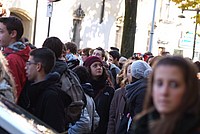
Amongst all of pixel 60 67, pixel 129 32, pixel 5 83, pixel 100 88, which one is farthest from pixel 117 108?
pixel 129 32

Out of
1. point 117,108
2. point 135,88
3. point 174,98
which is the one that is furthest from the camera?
point 117,108

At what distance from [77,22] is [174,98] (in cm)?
2914

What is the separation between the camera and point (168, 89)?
253cm

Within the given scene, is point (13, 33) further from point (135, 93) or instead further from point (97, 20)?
point (97, 20)

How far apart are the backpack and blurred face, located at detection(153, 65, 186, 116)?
2966mm

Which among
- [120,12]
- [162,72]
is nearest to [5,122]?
[162,72]

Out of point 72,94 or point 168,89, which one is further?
point 72,94

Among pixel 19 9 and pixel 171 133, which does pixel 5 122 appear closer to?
pixel 171 133

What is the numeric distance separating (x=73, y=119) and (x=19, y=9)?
2239 cm

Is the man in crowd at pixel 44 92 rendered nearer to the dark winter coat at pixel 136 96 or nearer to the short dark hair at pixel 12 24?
the short dark hair at pixel 12 24

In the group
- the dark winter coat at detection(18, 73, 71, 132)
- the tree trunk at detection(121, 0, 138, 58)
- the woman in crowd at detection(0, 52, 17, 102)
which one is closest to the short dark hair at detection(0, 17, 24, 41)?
the dark winter coat at detection(18, 73, 71, 132)

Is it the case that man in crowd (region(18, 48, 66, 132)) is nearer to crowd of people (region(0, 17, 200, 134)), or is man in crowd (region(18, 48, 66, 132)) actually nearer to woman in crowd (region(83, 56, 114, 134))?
crowd of people (region(0, 17, 200, 134))

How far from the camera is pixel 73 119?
563 centimetres

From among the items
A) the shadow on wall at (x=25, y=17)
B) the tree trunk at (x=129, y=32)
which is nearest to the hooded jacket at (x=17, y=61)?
the tree trunk at (x=129, y=32)
